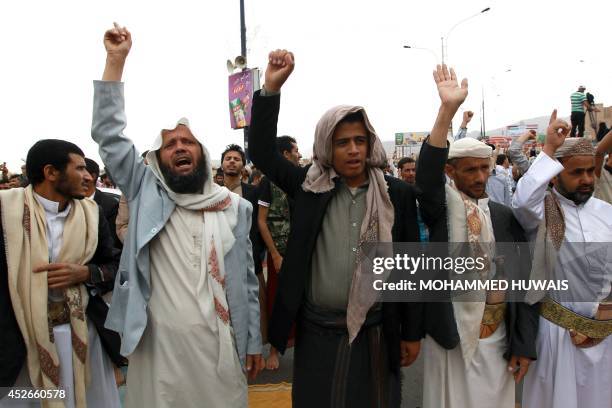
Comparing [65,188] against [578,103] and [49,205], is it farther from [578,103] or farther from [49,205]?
[578,103]

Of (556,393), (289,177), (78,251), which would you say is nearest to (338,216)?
(289,177)

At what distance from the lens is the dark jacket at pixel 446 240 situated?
222cm

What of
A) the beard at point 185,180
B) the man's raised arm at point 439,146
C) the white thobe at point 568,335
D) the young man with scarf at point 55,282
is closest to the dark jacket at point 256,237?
the young man with scarf at point 55,282

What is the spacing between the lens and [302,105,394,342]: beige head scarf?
215 cm

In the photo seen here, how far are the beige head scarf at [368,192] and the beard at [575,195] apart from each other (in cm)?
123

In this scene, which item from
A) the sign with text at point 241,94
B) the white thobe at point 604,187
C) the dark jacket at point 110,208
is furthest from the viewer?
the sign with text at point 241,94

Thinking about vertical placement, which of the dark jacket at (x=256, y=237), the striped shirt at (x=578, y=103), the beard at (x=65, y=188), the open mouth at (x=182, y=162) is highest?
the striped shirt at (x=578, y=103)

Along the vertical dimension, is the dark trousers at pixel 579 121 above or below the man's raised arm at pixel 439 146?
above

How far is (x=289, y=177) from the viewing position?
95.6 inches

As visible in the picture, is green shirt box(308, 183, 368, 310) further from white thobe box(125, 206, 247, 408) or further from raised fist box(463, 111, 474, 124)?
raised fist box(463, 111, 474, 124)


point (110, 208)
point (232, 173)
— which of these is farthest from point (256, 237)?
point (110, 208)

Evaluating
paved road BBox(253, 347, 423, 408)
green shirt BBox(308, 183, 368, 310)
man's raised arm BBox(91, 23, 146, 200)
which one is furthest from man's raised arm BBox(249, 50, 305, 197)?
paved road BBox(253, 347, 423, 408)

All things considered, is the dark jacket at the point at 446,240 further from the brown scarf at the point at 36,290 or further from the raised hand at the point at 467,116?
the brown scarf at the point at 36,290

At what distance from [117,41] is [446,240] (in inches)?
76.6
